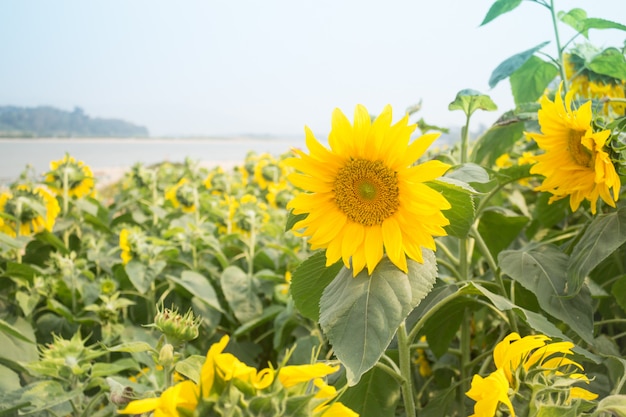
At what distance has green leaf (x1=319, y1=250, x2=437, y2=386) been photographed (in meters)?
0.62

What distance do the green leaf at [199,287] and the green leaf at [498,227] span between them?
66 cm

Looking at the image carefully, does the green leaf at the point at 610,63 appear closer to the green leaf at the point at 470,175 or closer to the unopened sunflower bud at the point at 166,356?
the green leaf at the point at 470,175

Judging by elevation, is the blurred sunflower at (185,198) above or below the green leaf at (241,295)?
above

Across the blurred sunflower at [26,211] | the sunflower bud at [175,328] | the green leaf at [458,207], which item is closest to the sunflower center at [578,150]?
the green leaf at [458,207]

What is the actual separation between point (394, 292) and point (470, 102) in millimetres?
466

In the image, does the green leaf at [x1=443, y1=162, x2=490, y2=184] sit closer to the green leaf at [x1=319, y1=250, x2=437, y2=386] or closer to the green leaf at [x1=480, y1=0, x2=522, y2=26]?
the green leaf at [x1=319, y1=250, x2=437, y2=386]

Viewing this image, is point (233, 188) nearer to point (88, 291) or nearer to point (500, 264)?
point (88, 291)

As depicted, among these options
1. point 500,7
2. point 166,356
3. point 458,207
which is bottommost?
point 166,356

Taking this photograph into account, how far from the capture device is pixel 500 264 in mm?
901

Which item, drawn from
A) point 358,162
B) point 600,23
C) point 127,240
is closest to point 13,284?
point 127,240

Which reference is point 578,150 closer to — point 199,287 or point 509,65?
point 509,65

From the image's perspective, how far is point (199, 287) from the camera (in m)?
1.52

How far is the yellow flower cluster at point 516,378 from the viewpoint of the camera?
1.62 feet

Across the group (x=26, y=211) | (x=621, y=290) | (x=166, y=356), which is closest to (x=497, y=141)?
(x=621, y=290)
